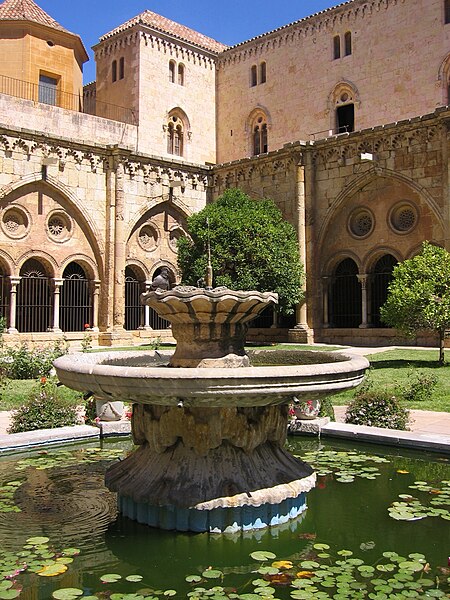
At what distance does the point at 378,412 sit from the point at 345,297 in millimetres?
14826

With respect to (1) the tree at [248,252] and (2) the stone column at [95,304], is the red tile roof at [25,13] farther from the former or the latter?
(1) the tree at [248,252]

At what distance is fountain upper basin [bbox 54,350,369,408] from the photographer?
4.15 m

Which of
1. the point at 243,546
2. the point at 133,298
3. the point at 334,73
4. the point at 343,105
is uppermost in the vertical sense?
the point at 334,73

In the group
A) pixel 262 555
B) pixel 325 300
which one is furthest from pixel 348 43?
pixel 262 555

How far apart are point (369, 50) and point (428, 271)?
1620 cm

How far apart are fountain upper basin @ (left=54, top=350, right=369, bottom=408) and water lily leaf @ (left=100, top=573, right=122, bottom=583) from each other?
1.12 metres

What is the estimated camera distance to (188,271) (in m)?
21.5

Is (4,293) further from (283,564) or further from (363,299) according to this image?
(283,564)

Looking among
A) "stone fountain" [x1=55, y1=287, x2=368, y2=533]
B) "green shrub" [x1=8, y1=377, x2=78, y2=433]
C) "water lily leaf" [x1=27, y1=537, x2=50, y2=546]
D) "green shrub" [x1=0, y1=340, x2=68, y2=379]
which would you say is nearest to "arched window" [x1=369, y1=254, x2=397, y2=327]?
"green shrub" [x1=0, y1=340, x2=68, y2=379]

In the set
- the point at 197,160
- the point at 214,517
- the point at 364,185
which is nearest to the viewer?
the point at 214,517

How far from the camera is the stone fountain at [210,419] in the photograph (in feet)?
14.0

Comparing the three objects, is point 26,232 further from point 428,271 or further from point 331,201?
point 428,271

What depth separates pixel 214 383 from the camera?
4141 mm

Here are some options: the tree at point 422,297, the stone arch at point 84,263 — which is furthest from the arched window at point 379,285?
the stone arch at point 84,263
